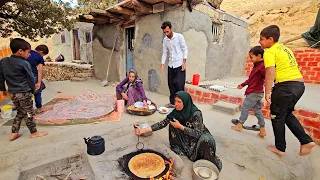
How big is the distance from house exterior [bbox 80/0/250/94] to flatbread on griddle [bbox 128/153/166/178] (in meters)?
3.25

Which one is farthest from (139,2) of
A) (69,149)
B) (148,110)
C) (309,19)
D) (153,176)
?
(309,19)

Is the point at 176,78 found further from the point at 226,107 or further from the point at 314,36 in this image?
the point at 314,36

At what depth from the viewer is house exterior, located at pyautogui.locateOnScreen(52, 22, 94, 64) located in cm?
1221

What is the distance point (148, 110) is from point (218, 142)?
159cm

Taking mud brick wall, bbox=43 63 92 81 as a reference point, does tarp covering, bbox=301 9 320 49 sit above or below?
above

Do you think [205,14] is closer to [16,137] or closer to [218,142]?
[218,142]

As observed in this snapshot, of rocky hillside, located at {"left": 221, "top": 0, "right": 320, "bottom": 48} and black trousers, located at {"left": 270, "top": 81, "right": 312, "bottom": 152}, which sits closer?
black trousers, located at {"left": 270, "top": 81, "right": 312, "bottom": 152}

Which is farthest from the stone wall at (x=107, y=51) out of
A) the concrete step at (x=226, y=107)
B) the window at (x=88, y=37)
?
the concrete step at (x=226, y=107)

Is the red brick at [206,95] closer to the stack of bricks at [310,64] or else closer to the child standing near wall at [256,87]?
the child standing near wall at [256,87]

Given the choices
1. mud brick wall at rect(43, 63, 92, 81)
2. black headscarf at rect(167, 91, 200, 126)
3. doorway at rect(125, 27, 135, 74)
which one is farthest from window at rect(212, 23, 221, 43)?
mud brick wall at rect(43, 63, 92, 81)

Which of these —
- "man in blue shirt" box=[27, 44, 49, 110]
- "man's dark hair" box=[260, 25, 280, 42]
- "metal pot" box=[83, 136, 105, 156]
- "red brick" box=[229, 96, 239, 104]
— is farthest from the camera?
"red brick" box=[229, 96, 239, 104]

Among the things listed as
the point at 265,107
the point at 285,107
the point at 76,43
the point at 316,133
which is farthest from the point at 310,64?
the point at 76,43

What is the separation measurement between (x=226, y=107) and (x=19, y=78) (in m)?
3.96

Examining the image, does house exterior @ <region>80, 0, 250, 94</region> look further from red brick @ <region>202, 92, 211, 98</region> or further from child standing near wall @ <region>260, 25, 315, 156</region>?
child standing near wall @ <region>260, 25, 315, 156</region>
